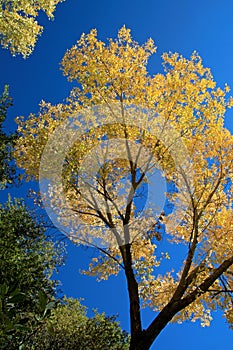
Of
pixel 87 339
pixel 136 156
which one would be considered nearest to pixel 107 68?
pixel 136 156

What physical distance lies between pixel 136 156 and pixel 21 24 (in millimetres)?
5082

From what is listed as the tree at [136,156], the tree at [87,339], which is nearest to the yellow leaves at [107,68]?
the tree at [136,156]

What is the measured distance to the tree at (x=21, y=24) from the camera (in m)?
10.3

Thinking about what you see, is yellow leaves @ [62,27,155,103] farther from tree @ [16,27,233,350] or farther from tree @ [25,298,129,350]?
tree @ [25,298,129,350]

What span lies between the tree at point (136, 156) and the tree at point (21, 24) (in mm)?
1214

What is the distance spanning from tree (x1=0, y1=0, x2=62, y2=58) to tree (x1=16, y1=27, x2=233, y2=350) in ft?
3.98

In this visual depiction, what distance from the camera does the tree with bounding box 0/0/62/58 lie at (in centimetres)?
1034

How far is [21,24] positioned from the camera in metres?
10.6

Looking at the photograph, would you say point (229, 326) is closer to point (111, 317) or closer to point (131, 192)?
point (111, 317)

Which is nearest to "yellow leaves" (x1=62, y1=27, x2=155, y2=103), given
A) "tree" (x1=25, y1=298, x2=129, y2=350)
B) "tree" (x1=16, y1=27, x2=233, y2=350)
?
"tree" (x1=16, y1=27, x2=233, y2=350)

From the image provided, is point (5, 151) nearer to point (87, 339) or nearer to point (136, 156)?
point (136, 156)

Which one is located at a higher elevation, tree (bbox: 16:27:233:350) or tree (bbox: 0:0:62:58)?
tree (bbox: 0:0:62:58)

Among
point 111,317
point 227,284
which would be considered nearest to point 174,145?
point 227,284

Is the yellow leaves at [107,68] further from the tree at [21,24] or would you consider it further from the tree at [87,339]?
the tree at [87,339]
